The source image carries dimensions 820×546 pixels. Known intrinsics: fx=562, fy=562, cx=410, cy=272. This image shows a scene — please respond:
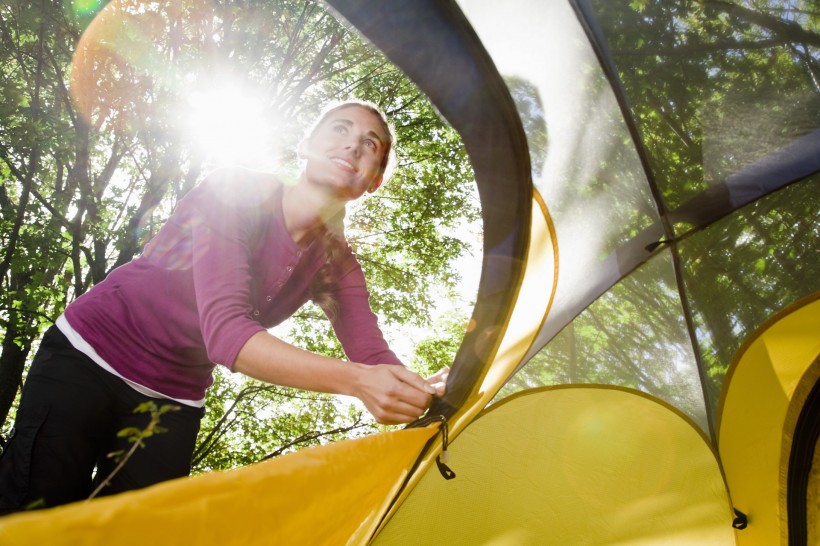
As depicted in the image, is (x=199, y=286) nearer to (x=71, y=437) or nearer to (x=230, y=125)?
(x=71, y=437)

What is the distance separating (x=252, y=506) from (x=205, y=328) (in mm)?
416

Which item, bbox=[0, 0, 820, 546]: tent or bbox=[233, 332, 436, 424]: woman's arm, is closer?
bbox=[233, 332, 436, 424]: woman's arm

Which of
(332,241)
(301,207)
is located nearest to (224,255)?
(301,207)

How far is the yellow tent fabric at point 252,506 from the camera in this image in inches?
20.0

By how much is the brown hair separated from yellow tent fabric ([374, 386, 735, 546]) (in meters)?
0.69

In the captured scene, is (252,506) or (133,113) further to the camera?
(133,113)

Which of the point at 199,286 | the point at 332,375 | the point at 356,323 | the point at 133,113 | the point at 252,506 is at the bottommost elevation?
the point at 252,506

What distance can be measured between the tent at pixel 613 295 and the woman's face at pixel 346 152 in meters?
0.30

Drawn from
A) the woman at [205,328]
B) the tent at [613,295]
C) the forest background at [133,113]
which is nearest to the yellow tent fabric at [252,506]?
the tent at [613,295]

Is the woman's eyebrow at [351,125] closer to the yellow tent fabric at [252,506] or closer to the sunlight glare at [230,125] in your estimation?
the yellow tent fabric at [252,506]

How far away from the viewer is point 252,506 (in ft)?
2.30

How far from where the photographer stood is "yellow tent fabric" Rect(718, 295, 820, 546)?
1683 mm

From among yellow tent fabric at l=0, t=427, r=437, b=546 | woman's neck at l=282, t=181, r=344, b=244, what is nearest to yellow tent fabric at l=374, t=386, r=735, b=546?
yellow tent fabric at l=0, t=427, r=437, b=546

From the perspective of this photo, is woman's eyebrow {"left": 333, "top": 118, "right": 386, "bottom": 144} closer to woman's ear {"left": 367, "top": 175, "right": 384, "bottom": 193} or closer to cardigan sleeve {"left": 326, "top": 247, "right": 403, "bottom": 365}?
woman's ear {"left": 367, "top": 175, "right": 384, "bottom": 193}
